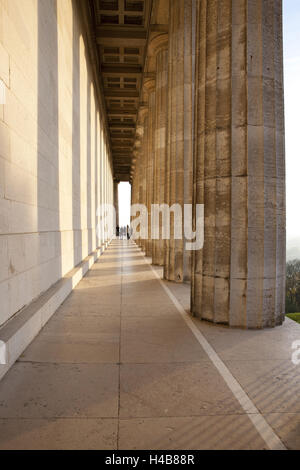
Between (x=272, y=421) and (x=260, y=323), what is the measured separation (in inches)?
145

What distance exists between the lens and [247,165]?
24.2ft

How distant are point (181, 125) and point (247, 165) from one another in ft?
22.8

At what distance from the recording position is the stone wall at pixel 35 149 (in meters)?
5.85

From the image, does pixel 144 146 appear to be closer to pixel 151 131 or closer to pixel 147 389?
pixel 151 131

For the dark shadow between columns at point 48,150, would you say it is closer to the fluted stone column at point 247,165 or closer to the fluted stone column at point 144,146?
the fluted stone column at point 247,165

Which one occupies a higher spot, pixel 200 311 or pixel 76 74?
pixel 76 74

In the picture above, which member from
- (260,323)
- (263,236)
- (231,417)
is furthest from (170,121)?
(231,417)

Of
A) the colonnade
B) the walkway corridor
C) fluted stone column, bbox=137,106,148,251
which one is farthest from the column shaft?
the walkway corridor

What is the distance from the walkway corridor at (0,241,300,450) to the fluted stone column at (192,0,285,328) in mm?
762

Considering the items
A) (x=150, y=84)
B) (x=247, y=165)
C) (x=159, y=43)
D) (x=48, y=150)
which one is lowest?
(x=247, y=165)

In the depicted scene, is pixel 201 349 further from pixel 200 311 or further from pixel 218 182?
pixel 218 182

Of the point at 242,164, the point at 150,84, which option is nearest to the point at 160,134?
the point at 150,84

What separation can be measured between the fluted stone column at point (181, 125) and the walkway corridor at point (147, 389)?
5.76 metres

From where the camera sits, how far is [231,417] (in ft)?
12.8
